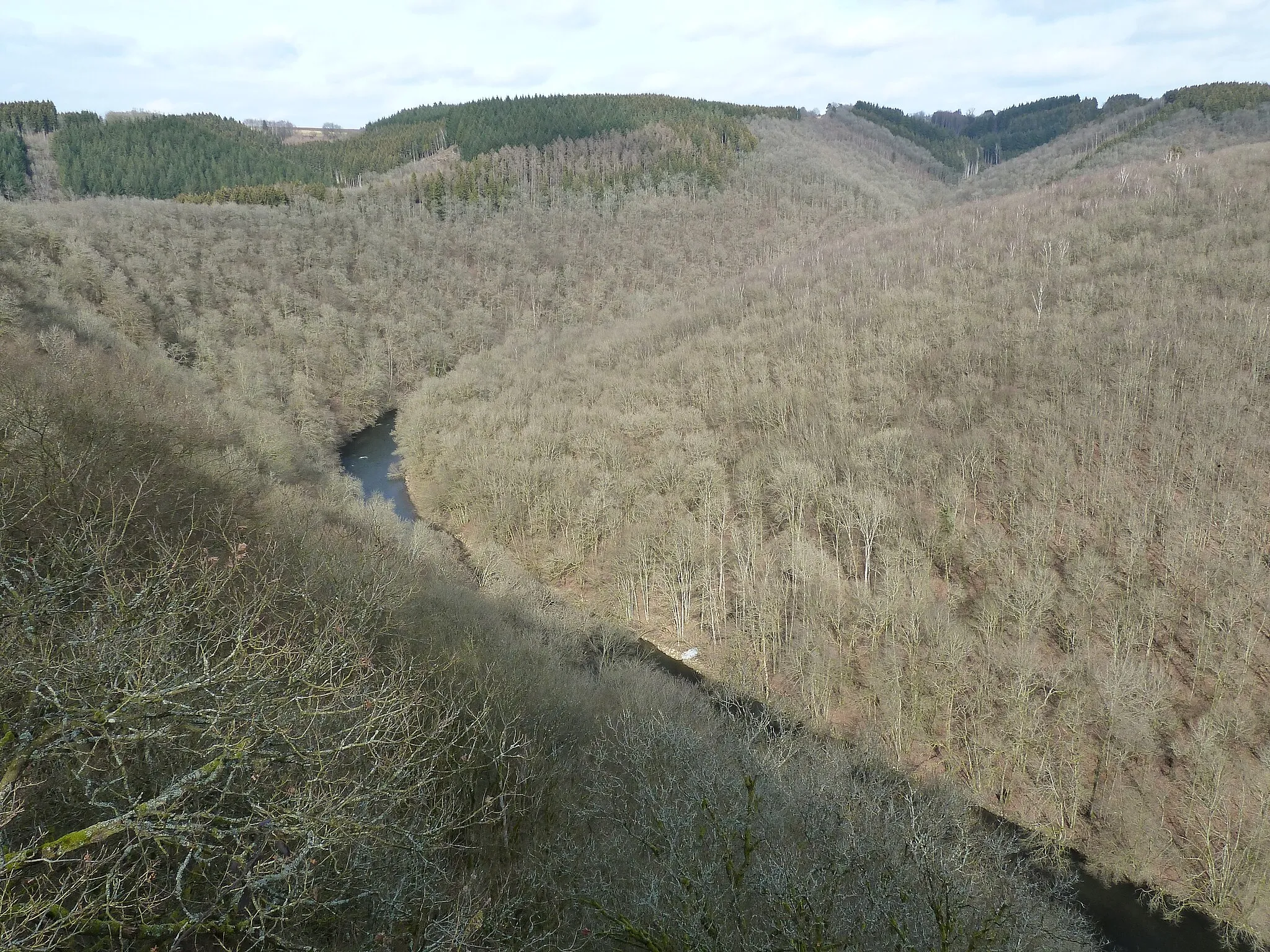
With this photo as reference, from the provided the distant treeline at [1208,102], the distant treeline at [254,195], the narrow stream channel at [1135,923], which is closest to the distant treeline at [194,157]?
the distant treeline at [254,195]

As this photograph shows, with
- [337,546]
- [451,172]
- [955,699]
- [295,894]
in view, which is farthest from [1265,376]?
[451,172]

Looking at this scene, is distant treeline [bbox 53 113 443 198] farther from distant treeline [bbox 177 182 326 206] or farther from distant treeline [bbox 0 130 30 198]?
distant treeline [bbox 177 182 326 206]

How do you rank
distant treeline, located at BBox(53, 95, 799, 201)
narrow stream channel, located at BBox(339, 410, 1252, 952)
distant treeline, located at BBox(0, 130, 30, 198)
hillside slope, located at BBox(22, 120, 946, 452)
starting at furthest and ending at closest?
1. distant treeline, located at BBox(53, 95, 799, 201)
2. distant treeline, located at BBox(0, 130, 30, 198)
3. hillside slope, located at BBox(22, 120, 946, 452)
4. narrow stream channel, located at BBox(339, 410, 1252, 952)

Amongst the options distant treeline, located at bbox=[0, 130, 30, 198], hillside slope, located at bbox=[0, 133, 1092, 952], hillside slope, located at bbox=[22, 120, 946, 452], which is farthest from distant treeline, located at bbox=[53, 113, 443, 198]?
hillside slope, located at bbox=[0, 133, 1092, 952]

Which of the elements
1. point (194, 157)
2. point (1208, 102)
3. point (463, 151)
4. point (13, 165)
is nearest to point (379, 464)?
point (194, 157)

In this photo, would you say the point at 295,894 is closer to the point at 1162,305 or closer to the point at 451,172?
the point at 1162,305
